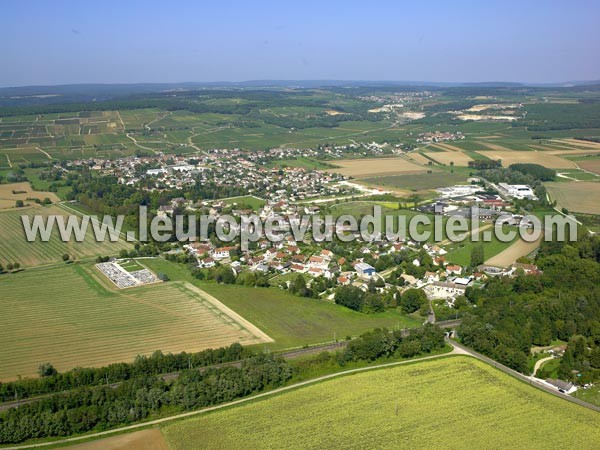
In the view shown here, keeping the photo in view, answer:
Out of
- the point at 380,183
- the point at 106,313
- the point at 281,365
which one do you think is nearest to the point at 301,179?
the point at 380,183

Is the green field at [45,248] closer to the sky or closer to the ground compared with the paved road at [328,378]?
closer to the sky

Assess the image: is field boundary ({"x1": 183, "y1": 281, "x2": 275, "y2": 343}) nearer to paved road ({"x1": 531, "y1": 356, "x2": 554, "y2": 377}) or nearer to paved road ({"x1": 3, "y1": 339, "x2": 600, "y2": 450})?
paved road ({"x1": 3, "y1": 339, "x2": 600, "y2": 450})

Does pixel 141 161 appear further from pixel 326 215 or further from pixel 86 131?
pixel 326 215

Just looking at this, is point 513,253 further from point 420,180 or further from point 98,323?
point 420,180

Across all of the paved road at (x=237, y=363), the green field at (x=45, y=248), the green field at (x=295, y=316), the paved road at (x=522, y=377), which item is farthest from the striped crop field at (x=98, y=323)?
the paved road at (x=522, y=377)

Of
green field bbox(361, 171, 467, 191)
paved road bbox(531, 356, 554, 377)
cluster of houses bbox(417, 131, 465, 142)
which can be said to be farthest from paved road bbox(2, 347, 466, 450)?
cluster of houses bbox(417, 131, 465, 142)

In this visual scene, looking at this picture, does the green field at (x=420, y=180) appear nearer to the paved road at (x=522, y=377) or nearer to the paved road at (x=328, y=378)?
the paved road at (x=522, y=377)

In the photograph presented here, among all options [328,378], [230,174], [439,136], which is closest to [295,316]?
[328,378]
